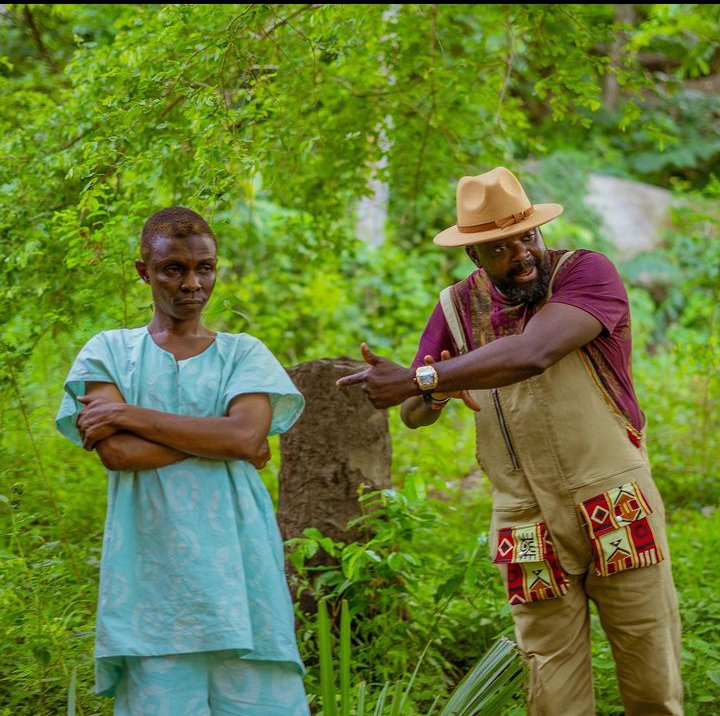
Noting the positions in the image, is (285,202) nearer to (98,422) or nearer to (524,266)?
(524,266)

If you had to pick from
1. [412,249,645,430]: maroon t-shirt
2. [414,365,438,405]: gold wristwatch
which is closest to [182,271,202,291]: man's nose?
[414,365,438,405]: gold wristwatch

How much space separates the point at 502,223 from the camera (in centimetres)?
320

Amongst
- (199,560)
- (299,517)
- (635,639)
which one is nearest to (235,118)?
(299,517)

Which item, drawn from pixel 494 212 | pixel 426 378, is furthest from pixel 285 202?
pixel 426 378

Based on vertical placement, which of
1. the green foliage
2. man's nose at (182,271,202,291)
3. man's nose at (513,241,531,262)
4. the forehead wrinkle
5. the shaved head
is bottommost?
the green foliage

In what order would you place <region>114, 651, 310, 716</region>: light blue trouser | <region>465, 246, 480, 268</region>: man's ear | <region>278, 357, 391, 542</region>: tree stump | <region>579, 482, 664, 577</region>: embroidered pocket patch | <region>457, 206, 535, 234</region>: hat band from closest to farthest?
<region>114, 651, 310, 716</region>: light blue trouser < <region>579, 482, 664, 577</region>: embroidered pocket patch < <region>457, 206, 535, 234</region>: hat band < <region>465, 246, 480, 268</region>: man's ear < <region>278, 357, 391, 542</region>: tree stump

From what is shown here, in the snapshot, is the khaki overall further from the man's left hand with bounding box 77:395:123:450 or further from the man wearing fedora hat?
the man's left hand with bounding box 77:395:123:450

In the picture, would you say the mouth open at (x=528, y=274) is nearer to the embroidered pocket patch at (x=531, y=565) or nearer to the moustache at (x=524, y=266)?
the moustache at (x=524, y=266)

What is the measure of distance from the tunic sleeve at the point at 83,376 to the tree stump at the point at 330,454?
182 cm

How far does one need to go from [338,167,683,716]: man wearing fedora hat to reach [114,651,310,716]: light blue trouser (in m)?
0.90

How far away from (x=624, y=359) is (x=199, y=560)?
1.53 m

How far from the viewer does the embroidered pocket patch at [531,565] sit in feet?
10.4

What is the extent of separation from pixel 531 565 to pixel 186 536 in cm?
121

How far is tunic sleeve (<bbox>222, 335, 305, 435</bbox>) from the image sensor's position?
106 inches
